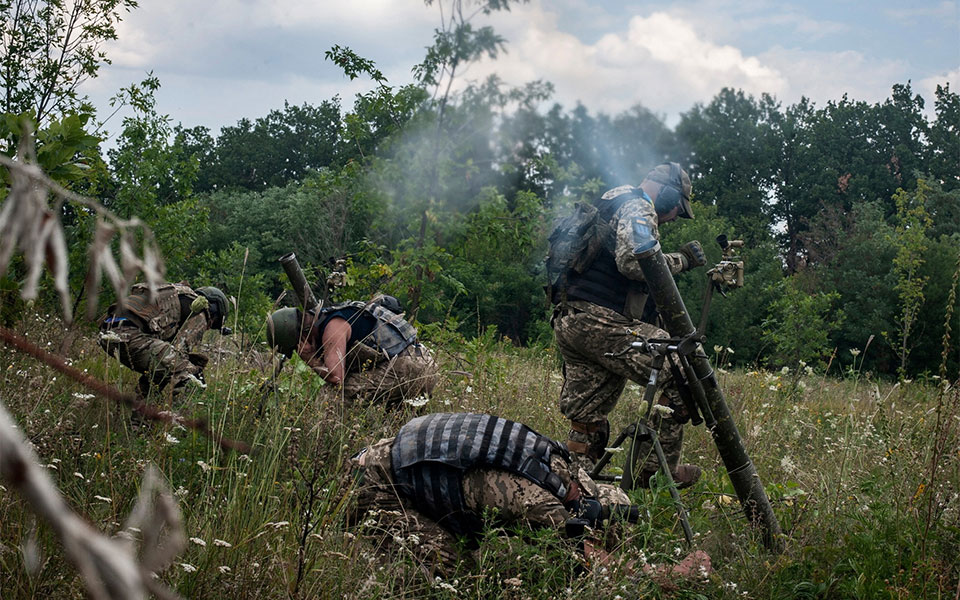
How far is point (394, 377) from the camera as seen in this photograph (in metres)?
5.02

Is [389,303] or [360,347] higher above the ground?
[389,303]

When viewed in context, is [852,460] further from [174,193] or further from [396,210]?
[174,193]

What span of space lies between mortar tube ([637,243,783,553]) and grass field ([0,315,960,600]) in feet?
0.32

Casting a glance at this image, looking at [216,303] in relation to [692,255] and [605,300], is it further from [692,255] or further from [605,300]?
[692,255]

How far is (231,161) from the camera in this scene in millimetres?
44000

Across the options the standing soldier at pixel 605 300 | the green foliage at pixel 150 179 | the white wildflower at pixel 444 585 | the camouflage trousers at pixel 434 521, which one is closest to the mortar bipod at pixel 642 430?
the camouflage trousers at pixel 434 521

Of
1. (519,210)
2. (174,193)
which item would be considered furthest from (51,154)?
(174,193)

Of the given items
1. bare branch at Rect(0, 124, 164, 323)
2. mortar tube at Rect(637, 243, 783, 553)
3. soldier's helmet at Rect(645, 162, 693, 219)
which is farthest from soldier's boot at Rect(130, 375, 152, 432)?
soldier's helmet at Rect(645, 162, 693, 219)

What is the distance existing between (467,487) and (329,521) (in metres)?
0.64

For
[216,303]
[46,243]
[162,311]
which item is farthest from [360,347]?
[46,243]

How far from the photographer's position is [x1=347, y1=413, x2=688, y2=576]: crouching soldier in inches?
122

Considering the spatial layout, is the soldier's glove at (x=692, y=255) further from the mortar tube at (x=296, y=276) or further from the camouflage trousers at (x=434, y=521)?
the mortar tube at (x=296, y=276)

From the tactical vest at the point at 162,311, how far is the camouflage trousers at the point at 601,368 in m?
2.53

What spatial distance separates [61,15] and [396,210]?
3586 mm
